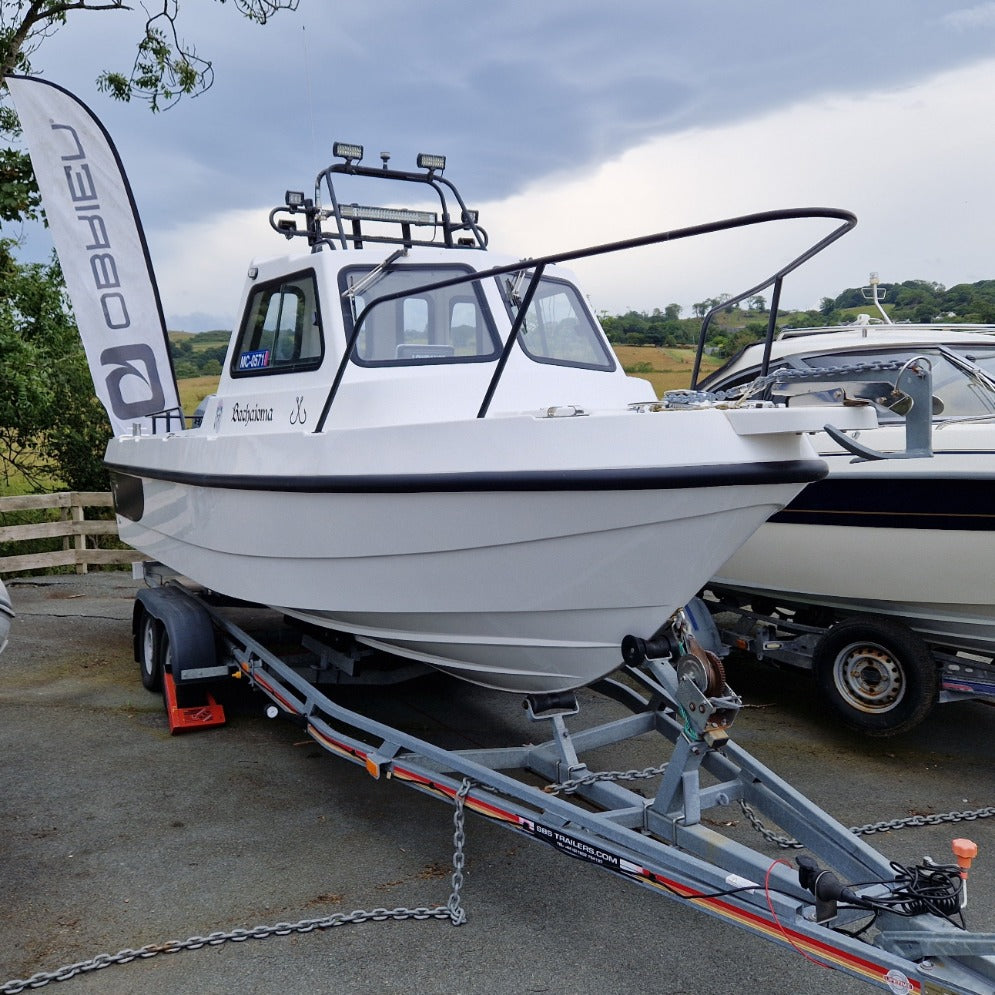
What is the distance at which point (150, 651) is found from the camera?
566 cm

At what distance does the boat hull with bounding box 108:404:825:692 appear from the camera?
2990 mm

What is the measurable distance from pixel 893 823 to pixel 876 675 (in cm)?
121

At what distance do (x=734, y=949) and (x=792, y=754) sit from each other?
1923mm

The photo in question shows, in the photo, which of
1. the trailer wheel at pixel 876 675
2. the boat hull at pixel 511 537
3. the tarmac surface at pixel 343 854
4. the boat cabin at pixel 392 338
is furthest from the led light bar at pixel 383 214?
the trailer wheel at pixel 876 675

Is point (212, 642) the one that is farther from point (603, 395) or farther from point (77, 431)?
point (77, 431)

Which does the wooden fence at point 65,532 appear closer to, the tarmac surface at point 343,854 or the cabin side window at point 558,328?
the tarmac surface at point 343,854

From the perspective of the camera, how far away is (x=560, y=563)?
3.20 meters

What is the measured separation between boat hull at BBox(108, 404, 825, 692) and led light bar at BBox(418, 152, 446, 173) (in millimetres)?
1969

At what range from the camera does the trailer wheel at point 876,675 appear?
4.64m

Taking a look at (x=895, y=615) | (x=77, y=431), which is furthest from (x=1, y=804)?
(x=77, y=431)

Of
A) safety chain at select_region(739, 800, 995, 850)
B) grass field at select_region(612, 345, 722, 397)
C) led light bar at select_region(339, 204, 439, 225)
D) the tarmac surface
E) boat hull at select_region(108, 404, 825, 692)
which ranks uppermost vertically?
led light bar at select_region(339, 204, 439, 225)

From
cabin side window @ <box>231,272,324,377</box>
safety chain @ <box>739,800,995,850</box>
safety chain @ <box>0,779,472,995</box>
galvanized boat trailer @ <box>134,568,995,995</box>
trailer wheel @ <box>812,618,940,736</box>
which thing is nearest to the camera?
galvanized boat trailer @ <box>134,568,995,995</box>

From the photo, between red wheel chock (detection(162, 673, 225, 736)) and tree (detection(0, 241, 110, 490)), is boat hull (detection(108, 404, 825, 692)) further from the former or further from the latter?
tree (detection(0, 241, 110, 490))

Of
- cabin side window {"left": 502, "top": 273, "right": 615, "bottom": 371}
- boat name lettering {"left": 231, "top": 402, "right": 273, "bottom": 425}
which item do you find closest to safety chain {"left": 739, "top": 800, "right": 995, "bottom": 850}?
cabin side window {"left": 502, "top": 273, "right": 615, "bottom": 371}
